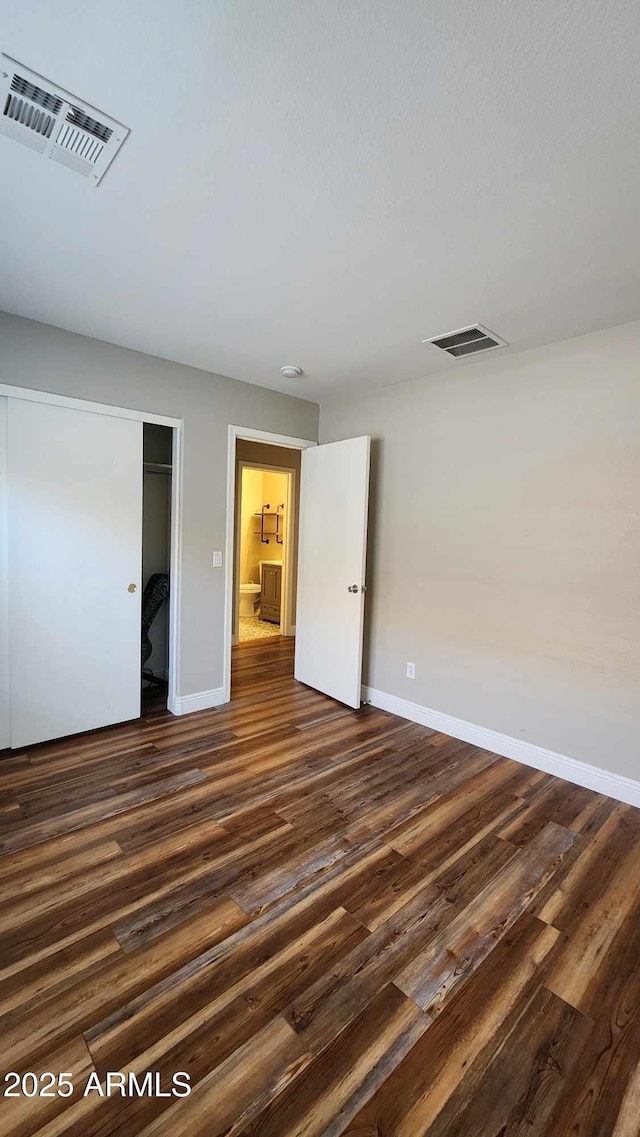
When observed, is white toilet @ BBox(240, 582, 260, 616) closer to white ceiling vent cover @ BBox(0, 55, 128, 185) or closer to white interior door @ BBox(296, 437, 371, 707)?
white interior door @ BBox(296, 437, 371, 707)

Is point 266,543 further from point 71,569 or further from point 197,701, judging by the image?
point 71,569

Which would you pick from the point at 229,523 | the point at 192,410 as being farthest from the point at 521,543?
the point at 192,410

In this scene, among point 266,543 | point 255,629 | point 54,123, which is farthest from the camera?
point 266,543

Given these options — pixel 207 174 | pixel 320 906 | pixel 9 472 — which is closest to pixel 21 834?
pixel 320 906

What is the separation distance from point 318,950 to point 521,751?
191 centimetres

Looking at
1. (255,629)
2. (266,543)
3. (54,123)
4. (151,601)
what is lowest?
(255,629)

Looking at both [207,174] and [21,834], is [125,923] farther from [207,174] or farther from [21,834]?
[207,174]

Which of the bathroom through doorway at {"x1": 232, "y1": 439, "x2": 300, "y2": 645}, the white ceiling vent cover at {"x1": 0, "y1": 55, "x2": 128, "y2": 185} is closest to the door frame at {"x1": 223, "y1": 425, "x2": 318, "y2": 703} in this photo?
the bathroom through doorway at {"x1": 232, "y1": 439, "x2": 300, "y2": 645}

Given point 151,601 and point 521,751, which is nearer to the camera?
point 521,751

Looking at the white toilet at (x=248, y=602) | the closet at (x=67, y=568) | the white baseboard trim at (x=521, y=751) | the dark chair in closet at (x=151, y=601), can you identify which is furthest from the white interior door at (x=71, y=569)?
the white toilet at (x=248, y=602)

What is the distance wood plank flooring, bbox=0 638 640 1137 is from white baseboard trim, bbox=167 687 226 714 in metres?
0.77

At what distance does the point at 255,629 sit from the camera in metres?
6.79

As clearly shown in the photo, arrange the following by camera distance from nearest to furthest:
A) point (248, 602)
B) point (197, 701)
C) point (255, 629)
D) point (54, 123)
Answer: point (54, 123) → point (197, 701) → point (255, 629) → point (248, 602)

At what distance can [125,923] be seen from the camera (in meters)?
1.64
